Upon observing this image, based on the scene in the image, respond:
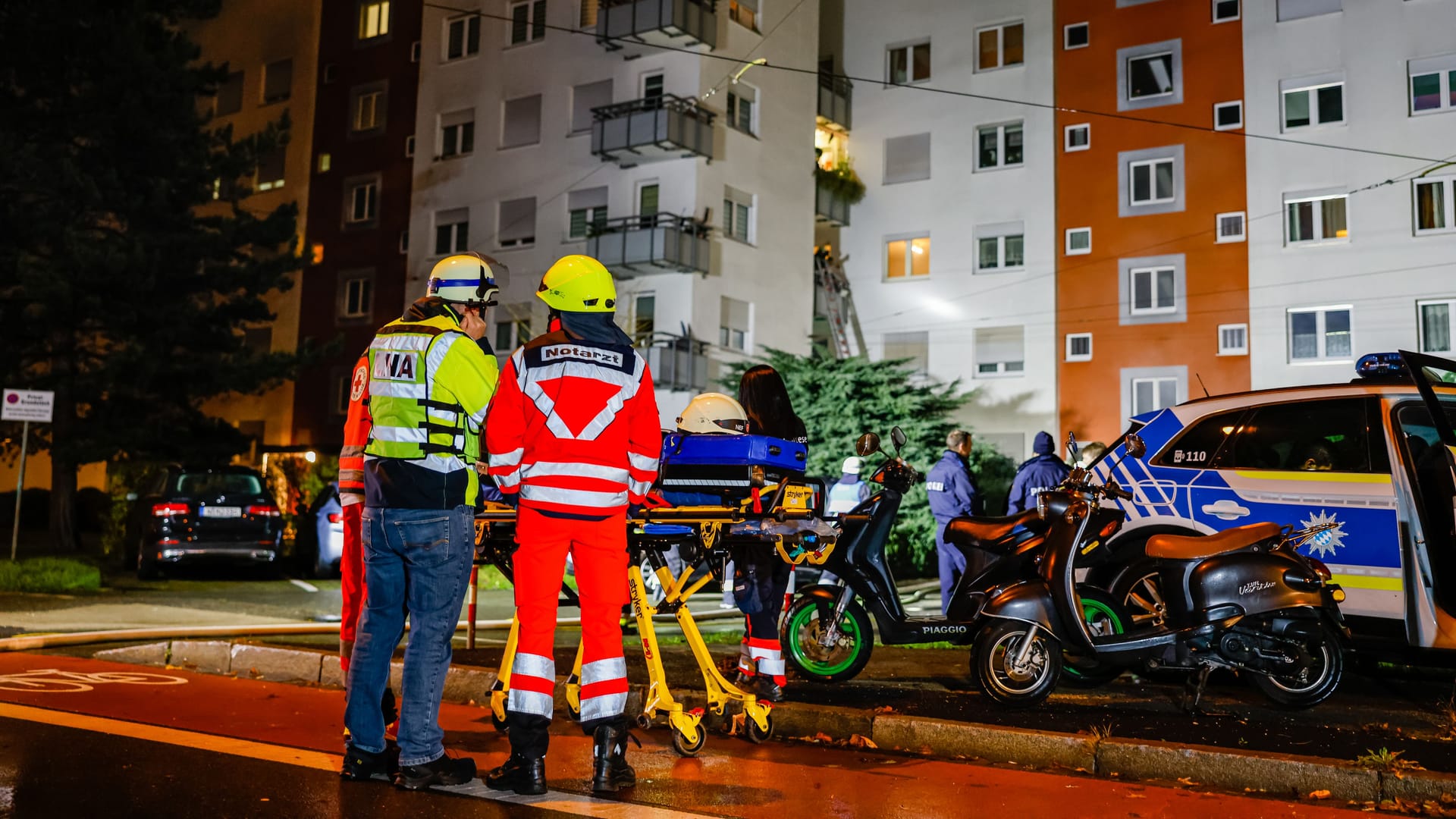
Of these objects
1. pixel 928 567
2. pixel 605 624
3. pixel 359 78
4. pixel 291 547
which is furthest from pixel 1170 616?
pixel 359 78

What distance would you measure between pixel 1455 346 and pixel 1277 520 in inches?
949

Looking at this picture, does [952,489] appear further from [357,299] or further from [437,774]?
[357,299]

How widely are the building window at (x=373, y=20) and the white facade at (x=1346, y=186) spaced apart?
24.6 m

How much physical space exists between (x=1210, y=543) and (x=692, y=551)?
9.98 feet

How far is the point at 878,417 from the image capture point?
2552 cm

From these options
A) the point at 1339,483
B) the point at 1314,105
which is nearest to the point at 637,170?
the point at 1314,105

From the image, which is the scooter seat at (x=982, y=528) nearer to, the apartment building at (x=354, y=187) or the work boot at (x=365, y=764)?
the work boot at (x=365, y=764)

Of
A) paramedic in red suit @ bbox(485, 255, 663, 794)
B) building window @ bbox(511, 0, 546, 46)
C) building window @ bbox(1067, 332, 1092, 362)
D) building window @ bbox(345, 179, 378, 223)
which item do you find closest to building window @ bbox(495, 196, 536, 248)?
building window @ bbox(511, 0, 546, 46)

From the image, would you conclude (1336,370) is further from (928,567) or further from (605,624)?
(605,624)

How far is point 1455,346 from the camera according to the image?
92.9 ft

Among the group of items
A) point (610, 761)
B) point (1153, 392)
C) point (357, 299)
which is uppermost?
point (357, 299)

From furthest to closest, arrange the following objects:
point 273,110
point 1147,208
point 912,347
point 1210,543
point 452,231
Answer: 1. point 273,110
2. point 452,231
3. point 912,347
4. point 1147,208
5. point 1210,543

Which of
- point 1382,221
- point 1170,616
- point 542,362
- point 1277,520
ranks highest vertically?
point 1382,221

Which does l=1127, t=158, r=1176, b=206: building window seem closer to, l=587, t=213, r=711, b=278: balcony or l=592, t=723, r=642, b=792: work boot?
l=587, t=213, r=711, b=278: balcony
